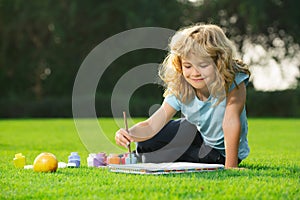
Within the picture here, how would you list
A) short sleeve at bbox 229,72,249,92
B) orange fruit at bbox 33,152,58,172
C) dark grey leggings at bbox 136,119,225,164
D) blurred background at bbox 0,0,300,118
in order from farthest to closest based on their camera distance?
blurred background at bbox 0,0,300,118 → dark grey leggings at bbox 136,119,225,164 → short sleeve at bbox 229,72,249,92 → orange fruit at bbox 33,152,58,172

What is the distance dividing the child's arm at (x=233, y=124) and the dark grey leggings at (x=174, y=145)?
597 mm

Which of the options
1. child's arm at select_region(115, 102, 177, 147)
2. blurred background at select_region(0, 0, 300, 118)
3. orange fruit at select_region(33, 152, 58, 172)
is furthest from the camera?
blurred background at select_region(0, 0, 300, 118)

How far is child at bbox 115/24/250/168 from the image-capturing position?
13.8ft

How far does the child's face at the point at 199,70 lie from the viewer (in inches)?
167

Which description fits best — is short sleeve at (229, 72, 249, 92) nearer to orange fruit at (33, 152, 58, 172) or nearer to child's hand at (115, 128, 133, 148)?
child's hand at (115, 128, 133, 148)

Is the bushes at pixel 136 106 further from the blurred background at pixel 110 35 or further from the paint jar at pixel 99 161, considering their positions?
the paint jar at pixel 99 161

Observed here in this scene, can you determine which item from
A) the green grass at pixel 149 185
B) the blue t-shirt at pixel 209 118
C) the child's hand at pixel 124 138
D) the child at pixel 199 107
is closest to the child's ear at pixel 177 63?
the child at pixel 199 107

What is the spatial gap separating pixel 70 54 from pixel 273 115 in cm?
1000

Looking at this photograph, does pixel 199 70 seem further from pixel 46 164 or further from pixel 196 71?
pixel 46 164

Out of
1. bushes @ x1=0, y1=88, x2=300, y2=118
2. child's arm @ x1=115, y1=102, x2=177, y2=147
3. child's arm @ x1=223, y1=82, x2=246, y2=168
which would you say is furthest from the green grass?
bushes @ x1=0, y1=88, x2=300, y2=118

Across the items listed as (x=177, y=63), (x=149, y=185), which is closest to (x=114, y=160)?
(x=177, y=63)

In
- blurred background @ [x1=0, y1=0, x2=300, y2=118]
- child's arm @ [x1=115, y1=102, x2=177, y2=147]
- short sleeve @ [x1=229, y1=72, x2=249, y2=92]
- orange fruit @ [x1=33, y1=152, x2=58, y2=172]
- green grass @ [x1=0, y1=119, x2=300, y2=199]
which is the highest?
blurred background @ [x1=0, y1=0, x2=300, y2=118]

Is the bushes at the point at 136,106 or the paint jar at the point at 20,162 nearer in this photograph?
the paint jar at the point at 20,162

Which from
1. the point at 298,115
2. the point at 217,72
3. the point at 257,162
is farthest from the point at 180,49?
the point at 298,115
